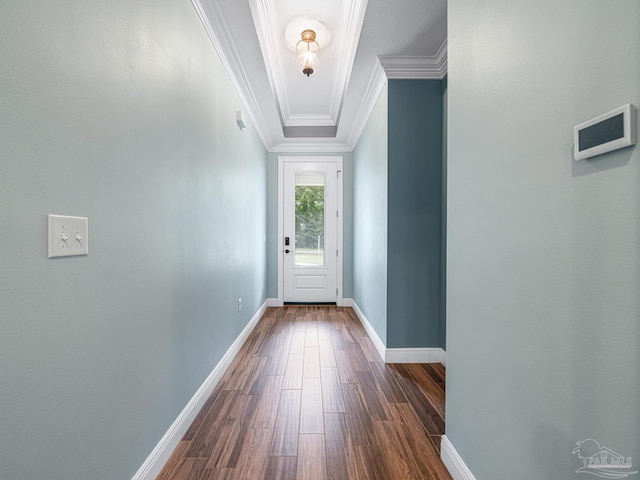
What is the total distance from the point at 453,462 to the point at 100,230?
1726 millimetres

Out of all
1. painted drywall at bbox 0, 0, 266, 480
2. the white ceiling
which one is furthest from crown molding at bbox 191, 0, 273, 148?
painted drywall at bbox 0, 0, 266, 480

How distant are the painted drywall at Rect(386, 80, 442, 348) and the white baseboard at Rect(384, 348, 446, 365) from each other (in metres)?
0.04

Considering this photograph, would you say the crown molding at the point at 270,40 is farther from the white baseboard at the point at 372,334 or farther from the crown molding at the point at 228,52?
the white baseboard at the point at 372,334

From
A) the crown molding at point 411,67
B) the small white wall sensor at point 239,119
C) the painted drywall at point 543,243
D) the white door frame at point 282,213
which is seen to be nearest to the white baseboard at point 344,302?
the white door frame at point 282,213

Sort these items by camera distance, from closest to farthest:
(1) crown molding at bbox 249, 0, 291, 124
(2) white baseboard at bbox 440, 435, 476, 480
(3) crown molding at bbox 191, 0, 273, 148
→ (2) white baseboard at bbox 440, 435, 476, 480, (3) crown molding at bbox 191, 0, 273, 148, (1) crown molding at bbox 249, 0, 291, 124

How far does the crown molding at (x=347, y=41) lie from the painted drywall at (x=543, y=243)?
1025 millimetres

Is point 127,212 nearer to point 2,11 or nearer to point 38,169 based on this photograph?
point 38,169

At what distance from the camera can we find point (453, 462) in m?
1.43

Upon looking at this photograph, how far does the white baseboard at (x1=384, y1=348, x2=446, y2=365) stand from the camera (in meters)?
2.75

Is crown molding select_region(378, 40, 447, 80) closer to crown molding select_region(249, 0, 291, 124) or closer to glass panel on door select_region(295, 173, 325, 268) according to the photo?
crown molding select_region(249, 0, 291, 124)

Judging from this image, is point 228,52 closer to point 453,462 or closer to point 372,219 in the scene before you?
point 372,219

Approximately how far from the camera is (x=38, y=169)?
2.67ft

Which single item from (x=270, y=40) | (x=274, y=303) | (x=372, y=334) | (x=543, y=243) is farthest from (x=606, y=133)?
(x=274, y=303)

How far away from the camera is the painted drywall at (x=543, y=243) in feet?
2.21
